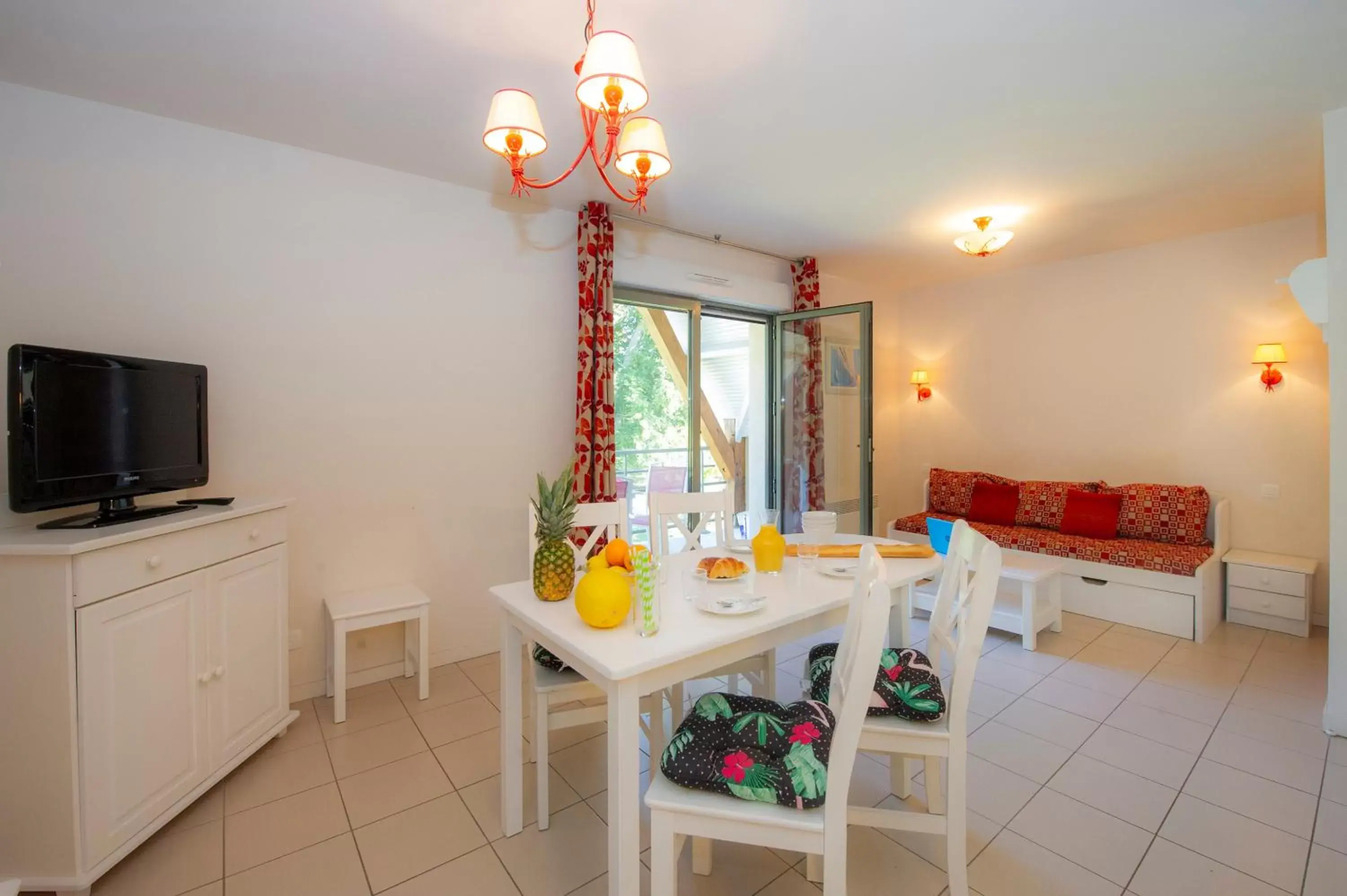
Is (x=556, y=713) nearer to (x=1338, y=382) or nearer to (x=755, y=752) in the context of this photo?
(x=755, y=752)

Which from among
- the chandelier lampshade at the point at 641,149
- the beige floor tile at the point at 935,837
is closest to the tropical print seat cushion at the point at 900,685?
the beige floor tile at the point at 935,837

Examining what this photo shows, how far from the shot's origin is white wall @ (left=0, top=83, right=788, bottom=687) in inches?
87.8

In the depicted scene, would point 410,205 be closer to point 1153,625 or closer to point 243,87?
point 243,87

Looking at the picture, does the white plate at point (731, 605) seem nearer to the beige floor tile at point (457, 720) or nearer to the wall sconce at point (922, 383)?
the beige floor tile at point (457, 720)

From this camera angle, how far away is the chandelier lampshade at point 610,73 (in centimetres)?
143

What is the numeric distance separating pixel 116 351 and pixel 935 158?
3.67 m

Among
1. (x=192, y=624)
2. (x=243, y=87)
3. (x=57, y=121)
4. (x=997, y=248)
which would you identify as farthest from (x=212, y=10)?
(x=997, y=248)

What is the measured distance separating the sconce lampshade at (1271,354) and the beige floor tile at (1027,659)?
2.17 meters

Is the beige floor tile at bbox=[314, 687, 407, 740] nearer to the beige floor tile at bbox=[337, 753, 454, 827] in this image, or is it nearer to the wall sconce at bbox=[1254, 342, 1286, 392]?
the beige floor tile at bbox=[337, 753, 454, 827]

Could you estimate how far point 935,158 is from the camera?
281cm

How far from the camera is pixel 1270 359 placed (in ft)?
11.8

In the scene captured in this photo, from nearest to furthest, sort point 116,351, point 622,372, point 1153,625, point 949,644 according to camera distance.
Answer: point 949,644 → point 116,351 → point 1153,625 → point 622,372

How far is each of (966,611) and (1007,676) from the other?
1.73m

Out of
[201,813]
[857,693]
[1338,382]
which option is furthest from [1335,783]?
[201,813]
